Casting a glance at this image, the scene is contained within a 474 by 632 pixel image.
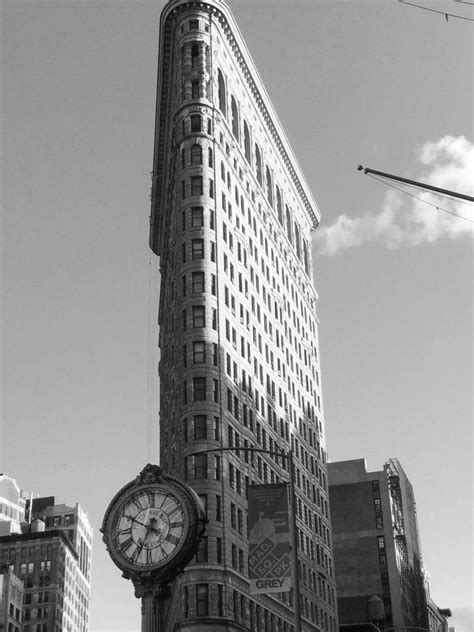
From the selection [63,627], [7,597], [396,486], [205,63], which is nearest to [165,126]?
[205,63]

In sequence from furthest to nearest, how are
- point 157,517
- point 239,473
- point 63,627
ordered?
point 63,627 → point 239,473 → point 157,517

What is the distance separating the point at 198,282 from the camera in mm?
93812

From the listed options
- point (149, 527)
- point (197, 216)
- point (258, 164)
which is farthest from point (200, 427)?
point (149, 527)

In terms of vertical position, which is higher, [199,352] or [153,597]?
[199,352]

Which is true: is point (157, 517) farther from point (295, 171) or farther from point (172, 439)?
point (295, 171)

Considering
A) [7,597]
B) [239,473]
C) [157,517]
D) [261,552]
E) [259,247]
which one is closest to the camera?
[157,517]

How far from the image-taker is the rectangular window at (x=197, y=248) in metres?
95.2

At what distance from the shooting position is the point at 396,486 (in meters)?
173

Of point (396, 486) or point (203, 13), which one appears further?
point (396, 486)

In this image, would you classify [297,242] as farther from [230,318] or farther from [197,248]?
[197,248]

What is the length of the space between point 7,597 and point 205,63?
110 m

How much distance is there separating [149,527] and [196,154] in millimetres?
77890

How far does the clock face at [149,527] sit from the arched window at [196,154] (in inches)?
2999

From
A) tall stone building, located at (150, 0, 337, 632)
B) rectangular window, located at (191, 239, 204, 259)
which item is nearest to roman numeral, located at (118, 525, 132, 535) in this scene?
tall stone building, located at (150, 0, 337, 632)
